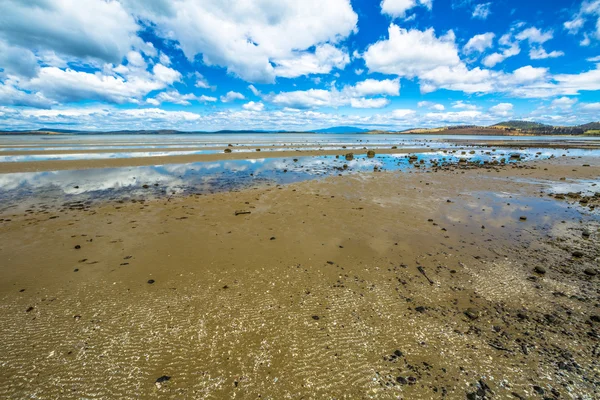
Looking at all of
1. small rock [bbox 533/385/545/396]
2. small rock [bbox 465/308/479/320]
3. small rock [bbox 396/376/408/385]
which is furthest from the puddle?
small rock [bbox 533/385/545/396]

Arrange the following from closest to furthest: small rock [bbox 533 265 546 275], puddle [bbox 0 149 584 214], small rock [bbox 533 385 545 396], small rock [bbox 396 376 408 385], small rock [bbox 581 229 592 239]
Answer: small rock [bbox 533 385 545 396], small rock [bbox 396 376 408 385], small rock [bbox 533 265 546 275], small rock [bbox 581 229 592 239], puddle [bbox 0 149 584 214]

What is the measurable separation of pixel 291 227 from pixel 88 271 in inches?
268

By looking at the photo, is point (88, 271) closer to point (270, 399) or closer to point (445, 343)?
point (270, 399)

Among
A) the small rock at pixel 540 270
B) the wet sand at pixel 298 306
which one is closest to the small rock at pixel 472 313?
the wet sand at pixel 298 306

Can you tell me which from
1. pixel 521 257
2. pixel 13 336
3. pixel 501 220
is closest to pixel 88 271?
pixel 13 336

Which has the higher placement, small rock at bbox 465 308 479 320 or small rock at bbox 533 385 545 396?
small rock at bbox 465 308 479 320

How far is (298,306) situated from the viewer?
573 centimetres

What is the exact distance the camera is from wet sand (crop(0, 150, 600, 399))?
158 inches

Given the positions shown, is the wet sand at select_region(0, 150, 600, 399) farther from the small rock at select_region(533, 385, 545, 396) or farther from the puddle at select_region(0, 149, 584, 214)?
the puddle at select_region(0, 149, 584, 214)

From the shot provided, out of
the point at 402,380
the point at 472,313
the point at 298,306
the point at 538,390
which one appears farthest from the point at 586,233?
the point at 298,306

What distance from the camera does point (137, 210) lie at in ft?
41.2

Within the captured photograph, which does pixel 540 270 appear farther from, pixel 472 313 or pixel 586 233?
pixel 586 233

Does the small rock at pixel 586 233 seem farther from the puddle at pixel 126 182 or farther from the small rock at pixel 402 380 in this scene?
the puddle at pixel 126 182

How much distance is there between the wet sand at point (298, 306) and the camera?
400 cm
